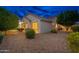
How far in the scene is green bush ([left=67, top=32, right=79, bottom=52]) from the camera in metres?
18.0

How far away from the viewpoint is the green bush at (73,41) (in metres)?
18.0

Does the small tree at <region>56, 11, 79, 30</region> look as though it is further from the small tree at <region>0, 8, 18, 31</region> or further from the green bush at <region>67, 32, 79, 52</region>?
the small tree at <region>0, 8, 18, 31</region>

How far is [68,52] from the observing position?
18.0 m

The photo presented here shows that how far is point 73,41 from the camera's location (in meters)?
18.0

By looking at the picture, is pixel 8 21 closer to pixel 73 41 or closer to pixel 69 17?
pixel 69 17

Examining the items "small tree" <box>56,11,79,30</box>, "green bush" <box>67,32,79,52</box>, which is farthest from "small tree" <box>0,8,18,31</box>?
"green bush" <box>67,32,79,52</box>

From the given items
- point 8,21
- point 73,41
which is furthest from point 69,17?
point 8,21

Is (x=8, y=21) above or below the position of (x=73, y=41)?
above

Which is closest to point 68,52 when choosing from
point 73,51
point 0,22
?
point 73,51

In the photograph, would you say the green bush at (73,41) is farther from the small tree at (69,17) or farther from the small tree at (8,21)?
the small tree at (8,21)

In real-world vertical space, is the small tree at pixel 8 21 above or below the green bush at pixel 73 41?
above

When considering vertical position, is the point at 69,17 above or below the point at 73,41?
above

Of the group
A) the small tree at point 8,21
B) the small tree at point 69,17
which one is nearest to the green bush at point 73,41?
the small tree at point 69,17
